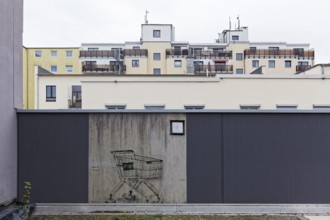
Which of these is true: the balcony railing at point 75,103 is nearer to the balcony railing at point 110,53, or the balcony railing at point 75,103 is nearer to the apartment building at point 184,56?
the apartment building at point 184,56

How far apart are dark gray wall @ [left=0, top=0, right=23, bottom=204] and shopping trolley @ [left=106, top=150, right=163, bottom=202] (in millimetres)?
2740

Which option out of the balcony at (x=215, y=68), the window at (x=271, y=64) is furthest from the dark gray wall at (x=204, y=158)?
the window at (x=271, y=64)

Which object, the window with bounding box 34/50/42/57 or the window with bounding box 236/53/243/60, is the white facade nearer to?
the window with bounding box 236/53/243/60

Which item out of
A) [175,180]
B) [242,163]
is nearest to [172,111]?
[175,180]

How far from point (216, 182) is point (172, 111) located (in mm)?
2361

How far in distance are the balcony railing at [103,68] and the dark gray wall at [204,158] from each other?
44.2 meters

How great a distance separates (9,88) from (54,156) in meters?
2.21

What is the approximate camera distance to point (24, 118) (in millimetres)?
8391

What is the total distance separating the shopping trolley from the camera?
27.4 feet

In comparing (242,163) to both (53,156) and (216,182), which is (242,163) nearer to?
(216,182)

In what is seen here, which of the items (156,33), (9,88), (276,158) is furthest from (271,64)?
(9,88)

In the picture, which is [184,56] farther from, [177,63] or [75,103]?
[75,103]

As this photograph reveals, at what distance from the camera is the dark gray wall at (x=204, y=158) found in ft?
27.3

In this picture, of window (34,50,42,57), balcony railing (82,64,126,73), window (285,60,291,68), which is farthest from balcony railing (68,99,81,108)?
window (285,60,291,68)
